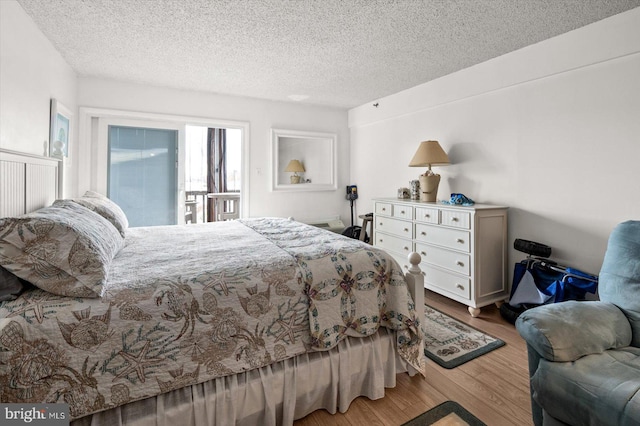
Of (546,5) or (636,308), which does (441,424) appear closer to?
(636,308)

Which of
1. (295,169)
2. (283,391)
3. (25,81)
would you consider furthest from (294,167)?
(283,391)

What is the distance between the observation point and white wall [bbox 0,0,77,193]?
1.89 metres

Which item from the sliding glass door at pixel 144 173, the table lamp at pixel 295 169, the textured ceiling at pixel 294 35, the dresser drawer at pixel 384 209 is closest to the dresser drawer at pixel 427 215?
the dresser drawer at pixel 384 209

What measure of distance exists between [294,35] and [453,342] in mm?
2733

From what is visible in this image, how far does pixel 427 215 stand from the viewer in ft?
10.1

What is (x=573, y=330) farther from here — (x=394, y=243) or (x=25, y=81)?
(x=25, y=81)

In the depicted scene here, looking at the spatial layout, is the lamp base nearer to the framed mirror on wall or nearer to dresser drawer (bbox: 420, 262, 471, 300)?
dresser drawer (bbox: 420, 262, 471, 300)

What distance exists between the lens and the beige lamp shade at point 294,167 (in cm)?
463

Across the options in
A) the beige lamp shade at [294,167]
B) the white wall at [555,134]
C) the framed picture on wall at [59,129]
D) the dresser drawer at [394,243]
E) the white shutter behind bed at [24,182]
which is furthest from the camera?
the beige lamp shade at [294,167]

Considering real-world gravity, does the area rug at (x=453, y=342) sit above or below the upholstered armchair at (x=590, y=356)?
below

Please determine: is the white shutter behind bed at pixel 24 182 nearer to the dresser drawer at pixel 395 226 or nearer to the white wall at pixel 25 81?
the white wall at pixel 25 81

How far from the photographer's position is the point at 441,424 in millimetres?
1505

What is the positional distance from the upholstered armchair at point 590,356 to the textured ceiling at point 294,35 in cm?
180

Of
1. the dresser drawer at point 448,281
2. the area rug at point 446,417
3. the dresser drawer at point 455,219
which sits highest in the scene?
the dresser drawer at point 455,219
